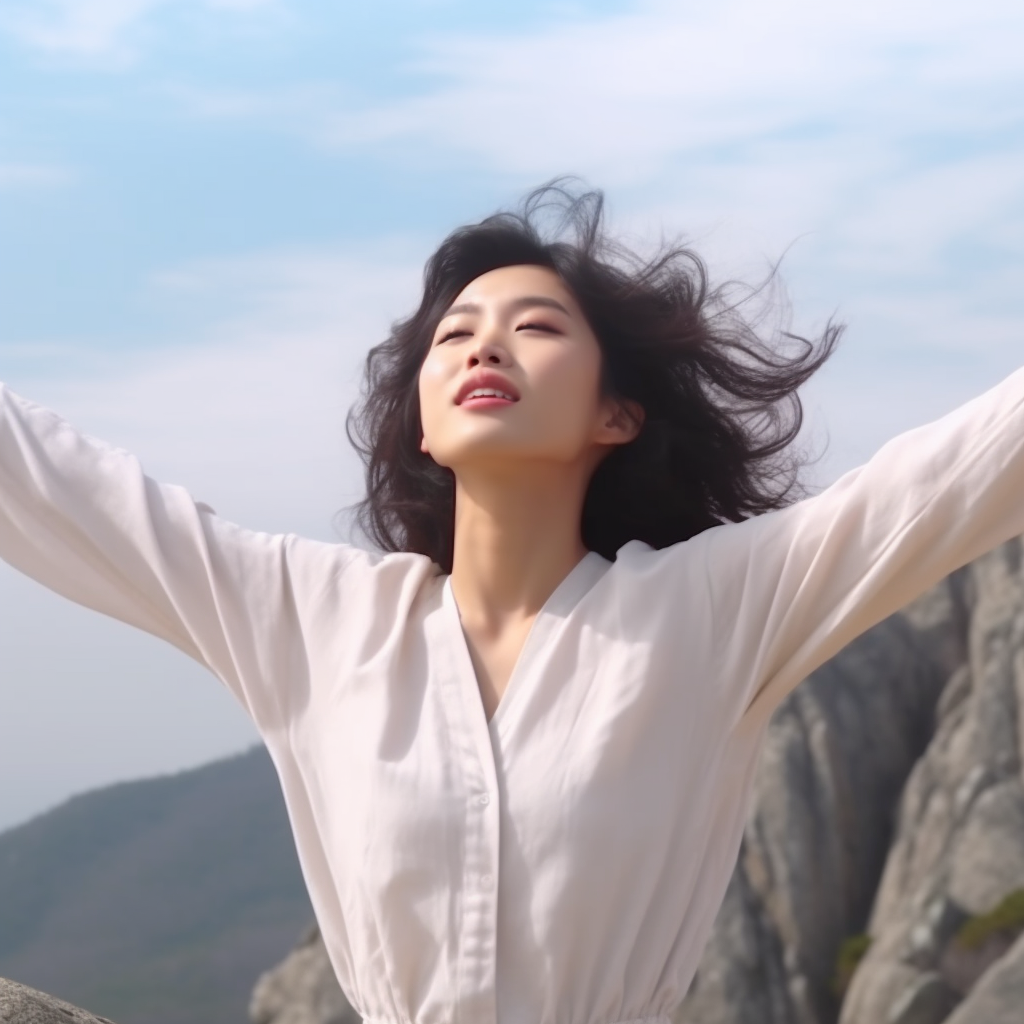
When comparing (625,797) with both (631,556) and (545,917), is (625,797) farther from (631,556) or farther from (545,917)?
(631,556)

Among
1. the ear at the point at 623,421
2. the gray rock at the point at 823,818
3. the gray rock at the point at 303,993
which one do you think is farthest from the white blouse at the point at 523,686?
the gray rock at the point at 303,993

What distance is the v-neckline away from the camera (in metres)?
2.37

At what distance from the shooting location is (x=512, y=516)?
2564 millimetres

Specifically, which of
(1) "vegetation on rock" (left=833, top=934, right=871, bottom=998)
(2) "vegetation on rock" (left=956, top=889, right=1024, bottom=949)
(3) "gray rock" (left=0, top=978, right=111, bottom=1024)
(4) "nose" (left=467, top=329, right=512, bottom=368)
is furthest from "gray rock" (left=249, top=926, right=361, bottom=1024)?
(4) "nose" (left=467, top=329, right=512, bottom=368)

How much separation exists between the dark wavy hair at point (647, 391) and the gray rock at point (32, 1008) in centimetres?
96

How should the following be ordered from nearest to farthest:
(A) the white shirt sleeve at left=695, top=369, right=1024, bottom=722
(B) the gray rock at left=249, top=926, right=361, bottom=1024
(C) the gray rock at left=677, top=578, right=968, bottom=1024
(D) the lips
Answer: (A) the white shirt sleeve at left=695, top=369, right=1024, bottom=722
(D) the lips
(C) the gray rock at left=677, top=578, right=968, bottom=1024
(B) the gray rock at left=249, top=926, right=361, bottom=1024

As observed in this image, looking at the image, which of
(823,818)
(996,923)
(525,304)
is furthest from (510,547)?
(823,818)

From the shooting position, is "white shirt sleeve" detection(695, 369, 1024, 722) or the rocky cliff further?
the rocky cliff

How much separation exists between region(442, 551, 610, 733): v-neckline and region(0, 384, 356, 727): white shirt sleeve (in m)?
0.23

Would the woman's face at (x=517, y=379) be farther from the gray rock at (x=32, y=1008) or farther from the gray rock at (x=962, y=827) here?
the gray rock at (x=962, y=827)

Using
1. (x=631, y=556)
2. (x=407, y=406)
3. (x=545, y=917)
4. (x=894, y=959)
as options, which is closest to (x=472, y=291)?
(x=407, y=406)

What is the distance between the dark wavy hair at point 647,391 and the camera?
8.89 feet

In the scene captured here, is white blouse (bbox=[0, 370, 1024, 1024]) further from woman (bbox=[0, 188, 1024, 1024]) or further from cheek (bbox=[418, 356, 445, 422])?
cheek (bbox=[418, 356, 445, 422])

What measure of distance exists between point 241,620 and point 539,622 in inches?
18.5
